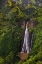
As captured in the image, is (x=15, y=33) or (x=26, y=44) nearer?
(x=26, y=44)

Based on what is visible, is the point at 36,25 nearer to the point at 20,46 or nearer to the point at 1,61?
the point at 20,46

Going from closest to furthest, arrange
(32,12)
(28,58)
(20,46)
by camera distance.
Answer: (28,58), (20,46), (32,12)

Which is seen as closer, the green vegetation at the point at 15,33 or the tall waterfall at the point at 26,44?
the green vegetation at the point at 15,33

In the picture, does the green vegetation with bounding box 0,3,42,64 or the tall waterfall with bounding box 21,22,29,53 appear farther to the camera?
the tall waterfall with bounding box 21,22,29,53

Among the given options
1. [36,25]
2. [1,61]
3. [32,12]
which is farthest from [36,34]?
[1,61]

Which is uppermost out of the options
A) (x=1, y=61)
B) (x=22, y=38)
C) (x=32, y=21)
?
(x=32, y=21)

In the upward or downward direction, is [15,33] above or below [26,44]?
above

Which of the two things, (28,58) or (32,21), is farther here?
(32,21)

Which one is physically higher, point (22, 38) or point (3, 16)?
point (3, 16)
